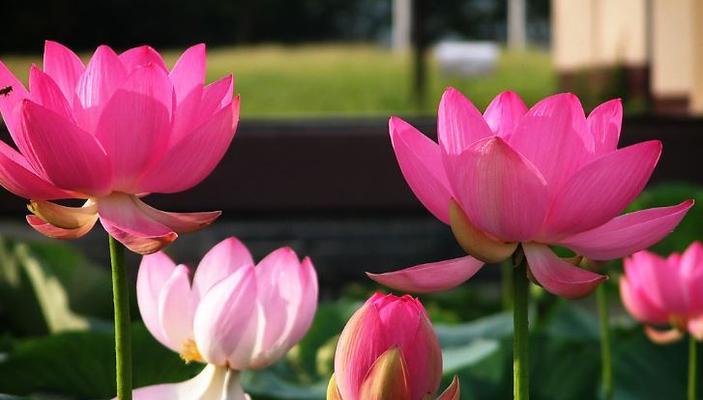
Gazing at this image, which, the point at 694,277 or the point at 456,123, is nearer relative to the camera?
the point at 456,123

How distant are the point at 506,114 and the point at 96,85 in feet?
0.40

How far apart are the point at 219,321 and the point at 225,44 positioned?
10.3 ft

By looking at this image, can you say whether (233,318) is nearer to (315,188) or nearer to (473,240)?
(473,240)

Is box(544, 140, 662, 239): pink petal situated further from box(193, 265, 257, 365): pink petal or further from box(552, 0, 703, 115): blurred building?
box(552, 0, 703, 115): blurred building

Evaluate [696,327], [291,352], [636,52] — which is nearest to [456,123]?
[696,327]

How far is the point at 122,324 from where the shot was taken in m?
0.29

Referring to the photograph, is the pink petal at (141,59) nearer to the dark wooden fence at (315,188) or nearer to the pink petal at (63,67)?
the pink petal at (63,67)

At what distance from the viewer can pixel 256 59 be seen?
3447 mm

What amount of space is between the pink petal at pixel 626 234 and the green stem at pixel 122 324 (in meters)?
0.12

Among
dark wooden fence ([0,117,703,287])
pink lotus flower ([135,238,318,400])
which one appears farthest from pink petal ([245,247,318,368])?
dark wooden fence ([0,117,703,287])

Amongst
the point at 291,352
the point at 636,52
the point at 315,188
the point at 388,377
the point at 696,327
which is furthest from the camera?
the point at 636,52

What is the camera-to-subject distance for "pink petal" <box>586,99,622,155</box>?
1.01 ft

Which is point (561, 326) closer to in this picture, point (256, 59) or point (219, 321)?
point (219, 321)

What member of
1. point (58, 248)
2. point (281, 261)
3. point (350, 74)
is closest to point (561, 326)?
point (58, 248)
